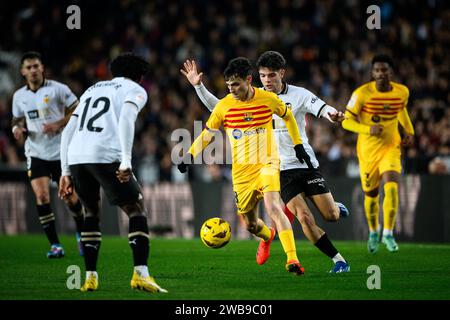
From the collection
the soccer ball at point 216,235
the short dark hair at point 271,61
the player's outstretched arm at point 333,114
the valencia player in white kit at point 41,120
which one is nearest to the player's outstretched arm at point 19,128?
the valencia player in white kit at point 41,120

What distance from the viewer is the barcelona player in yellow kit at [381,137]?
13188 mm

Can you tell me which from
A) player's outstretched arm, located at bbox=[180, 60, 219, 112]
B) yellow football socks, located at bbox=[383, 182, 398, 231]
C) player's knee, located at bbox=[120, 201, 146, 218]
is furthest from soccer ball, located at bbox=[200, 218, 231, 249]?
yellow football socks, located at bbox=[383, 182, 398, 231]

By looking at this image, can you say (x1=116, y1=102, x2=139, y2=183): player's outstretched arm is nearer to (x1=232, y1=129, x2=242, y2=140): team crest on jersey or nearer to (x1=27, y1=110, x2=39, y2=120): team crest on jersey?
(x1=232, y1=129, x2=242, y2=140): team crest on jersey

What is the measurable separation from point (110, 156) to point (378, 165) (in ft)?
18.8

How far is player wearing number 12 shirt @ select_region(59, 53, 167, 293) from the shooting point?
27.8ft

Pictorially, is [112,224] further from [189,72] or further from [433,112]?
[189,72]

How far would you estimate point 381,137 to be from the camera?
13.3 m

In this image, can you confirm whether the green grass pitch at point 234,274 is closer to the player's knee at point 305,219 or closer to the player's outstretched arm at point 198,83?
the player's knee at point 305,219

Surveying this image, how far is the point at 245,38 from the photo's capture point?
22734mm

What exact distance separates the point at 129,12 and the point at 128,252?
42.8 feet

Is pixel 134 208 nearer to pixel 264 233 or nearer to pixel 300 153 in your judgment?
pixel 300 153

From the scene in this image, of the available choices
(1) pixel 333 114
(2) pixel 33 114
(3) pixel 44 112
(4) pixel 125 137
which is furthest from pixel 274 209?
(2) pixel 33 114

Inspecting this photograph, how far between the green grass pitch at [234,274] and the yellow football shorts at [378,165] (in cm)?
101
